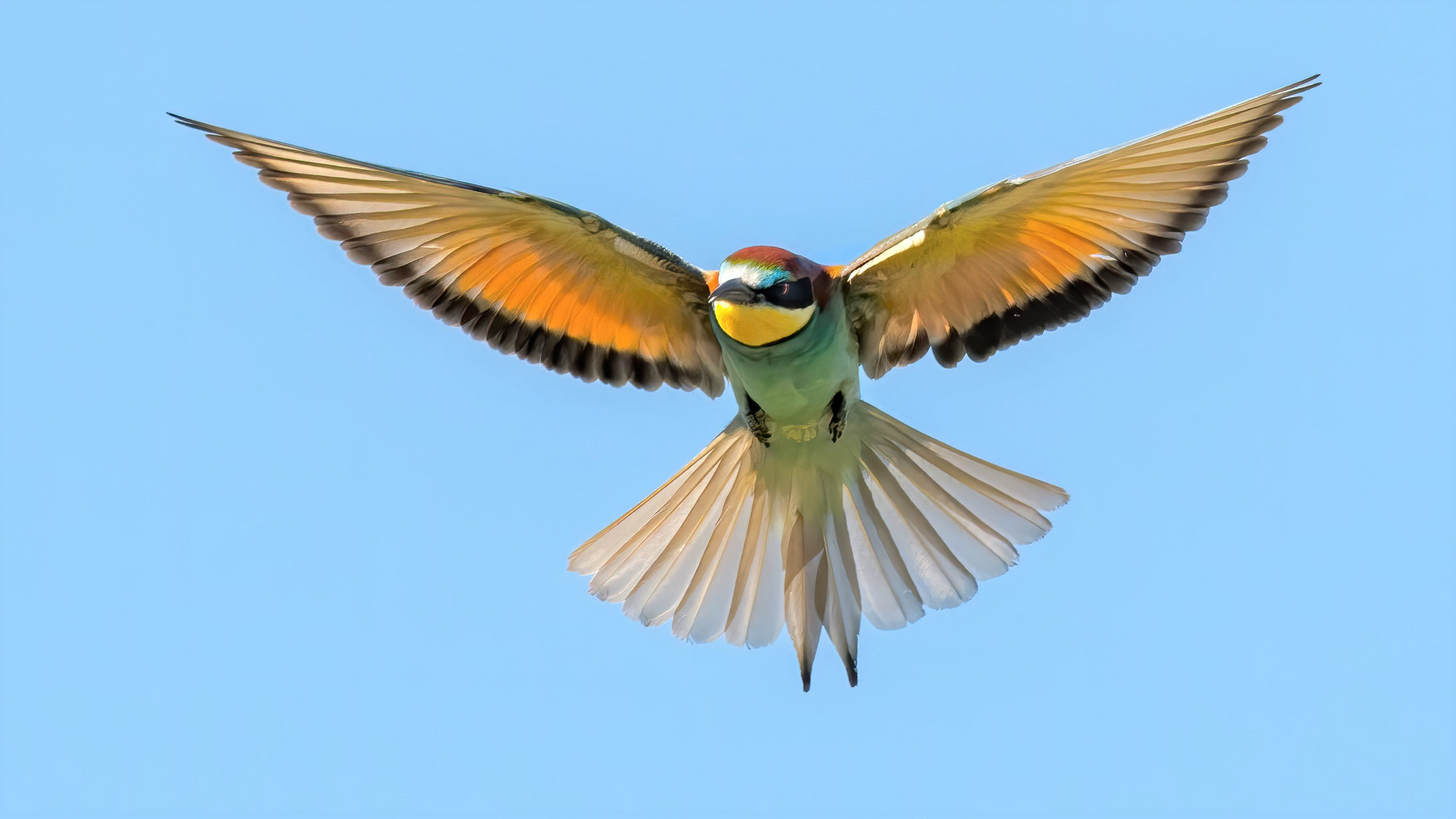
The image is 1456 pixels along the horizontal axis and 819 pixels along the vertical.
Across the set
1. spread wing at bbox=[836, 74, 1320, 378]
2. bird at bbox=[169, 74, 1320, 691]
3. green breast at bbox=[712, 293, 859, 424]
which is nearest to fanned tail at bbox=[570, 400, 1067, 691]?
bird at bbox=[169, 74, 1320, 691]

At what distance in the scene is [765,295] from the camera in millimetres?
5379

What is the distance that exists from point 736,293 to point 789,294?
0.18 m

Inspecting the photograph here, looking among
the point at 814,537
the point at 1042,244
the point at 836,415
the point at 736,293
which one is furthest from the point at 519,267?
the point at 1042,244

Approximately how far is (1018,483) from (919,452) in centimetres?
39

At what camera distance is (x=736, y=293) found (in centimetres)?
539

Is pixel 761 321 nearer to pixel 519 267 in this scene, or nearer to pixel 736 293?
pixel 736 293

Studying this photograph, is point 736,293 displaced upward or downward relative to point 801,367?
upward

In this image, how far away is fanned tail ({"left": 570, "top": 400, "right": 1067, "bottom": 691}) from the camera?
19.2 feet

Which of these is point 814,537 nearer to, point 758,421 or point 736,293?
point 758,421

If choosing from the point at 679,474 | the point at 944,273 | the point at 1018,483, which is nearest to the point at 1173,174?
the point at 944,273

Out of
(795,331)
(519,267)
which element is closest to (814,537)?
(795,331)

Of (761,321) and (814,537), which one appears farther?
(814,537)

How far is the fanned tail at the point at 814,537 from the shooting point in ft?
19.2

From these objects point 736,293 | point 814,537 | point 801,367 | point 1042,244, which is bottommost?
point 814,537
